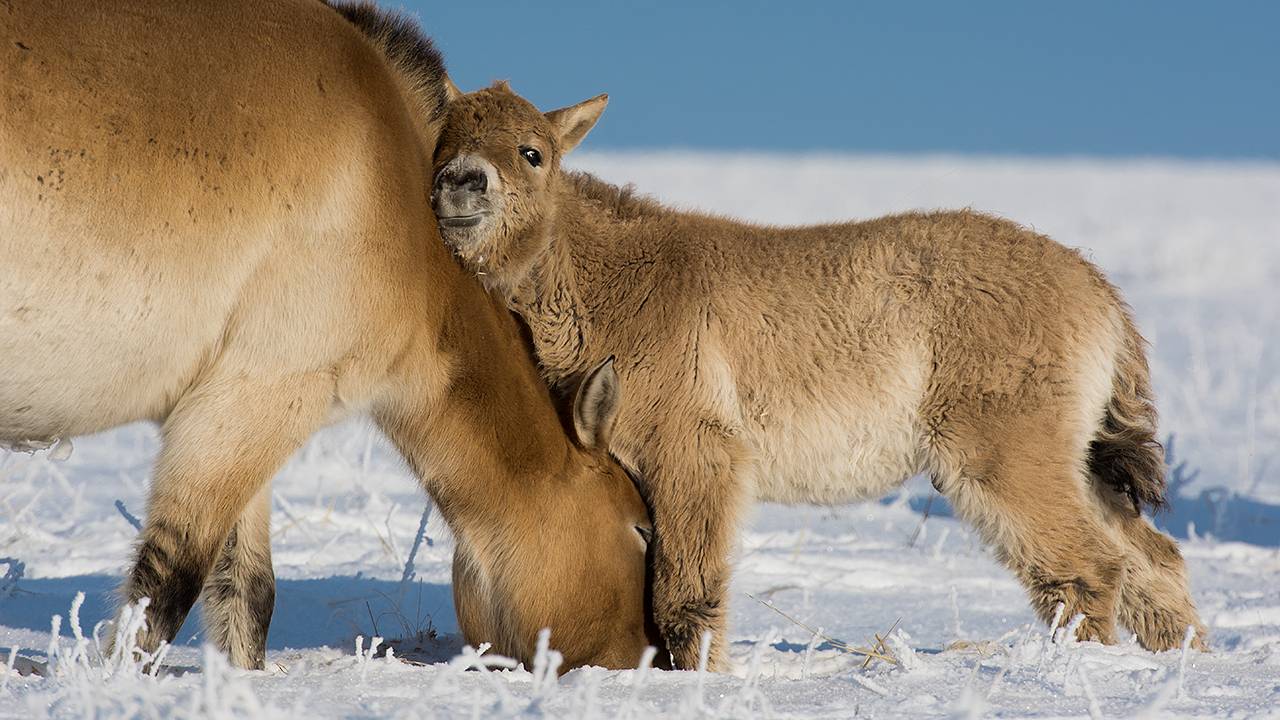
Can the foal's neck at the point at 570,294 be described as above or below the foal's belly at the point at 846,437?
above

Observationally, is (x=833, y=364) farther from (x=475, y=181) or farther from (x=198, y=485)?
(x=198, y=485)

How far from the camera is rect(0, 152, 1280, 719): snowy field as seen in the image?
11.7 ft

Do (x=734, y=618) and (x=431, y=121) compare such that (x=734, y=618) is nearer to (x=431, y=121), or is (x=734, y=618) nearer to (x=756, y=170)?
(x=431, y=121)

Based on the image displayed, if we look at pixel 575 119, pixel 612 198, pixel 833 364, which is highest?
pixel 575 119

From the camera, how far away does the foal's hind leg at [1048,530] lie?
5.38 meters

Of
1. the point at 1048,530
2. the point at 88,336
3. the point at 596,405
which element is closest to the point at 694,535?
the point at 596,405

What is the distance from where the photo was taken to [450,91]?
556cm

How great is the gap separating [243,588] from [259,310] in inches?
52.5

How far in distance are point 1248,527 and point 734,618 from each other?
4.34 m

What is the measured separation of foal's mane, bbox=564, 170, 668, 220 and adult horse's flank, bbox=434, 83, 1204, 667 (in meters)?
0.05

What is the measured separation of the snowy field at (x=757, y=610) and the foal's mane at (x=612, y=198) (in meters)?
1.47

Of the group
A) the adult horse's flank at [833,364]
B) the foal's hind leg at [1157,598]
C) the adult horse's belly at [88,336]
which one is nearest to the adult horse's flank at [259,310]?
the adult horse's belly at [88,336]

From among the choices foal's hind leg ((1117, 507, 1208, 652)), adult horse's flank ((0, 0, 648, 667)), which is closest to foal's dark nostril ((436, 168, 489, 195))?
adult horse's flank ((0, 0, 648, 667))

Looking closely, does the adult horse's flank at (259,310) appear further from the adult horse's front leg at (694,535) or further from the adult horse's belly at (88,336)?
the adult horse's front leg at (694,535)
